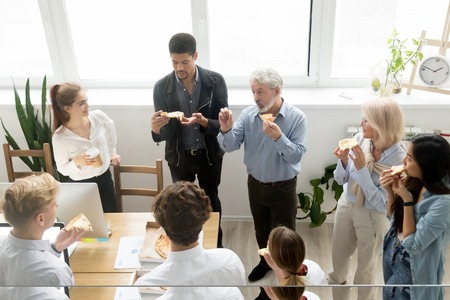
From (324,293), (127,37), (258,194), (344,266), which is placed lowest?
(344,266)

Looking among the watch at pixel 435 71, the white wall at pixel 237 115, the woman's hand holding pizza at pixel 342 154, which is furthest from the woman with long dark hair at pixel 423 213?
the watch at pixel 435 71

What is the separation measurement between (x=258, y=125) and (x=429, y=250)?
58.1 inches

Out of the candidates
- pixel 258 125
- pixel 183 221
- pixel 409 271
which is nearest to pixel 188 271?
pixel 183 221

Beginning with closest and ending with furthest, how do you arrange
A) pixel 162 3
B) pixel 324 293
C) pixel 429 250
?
pixel 324 293 → pixel 429 250 → pixel 162 3

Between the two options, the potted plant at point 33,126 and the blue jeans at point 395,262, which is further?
the potted plant at point 33,126

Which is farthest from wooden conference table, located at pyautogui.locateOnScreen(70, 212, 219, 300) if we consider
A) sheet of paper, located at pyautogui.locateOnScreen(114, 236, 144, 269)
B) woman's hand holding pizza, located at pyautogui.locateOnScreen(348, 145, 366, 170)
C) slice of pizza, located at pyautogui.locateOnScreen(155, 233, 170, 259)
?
woman's hand holding pizza, located at pyautogui.locateOnScreen(348, 145, 366, 170)

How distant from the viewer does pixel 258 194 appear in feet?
11.7

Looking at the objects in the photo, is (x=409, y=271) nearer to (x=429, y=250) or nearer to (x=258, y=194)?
(x=429, y=250)

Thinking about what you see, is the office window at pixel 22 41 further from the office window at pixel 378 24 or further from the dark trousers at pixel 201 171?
the office window at pixel 378 24

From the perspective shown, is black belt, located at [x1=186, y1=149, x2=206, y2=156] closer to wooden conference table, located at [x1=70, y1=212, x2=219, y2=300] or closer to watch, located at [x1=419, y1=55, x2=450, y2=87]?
wooden conference table, located at [x1=70, y1=212, x2=219, y2=300]

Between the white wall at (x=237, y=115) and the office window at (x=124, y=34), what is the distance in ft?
0.91

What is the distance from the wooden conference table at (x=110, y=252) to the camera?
267 cm

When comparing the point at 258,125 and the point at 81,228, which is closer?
the point at 81,228

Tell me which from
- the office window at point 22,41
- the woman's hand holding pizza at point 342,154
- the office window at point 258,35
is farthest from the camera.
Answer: the office window at point 22,41
